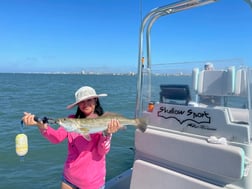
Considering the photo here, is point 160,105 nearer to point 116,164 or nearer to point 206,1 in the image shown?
point 206,1

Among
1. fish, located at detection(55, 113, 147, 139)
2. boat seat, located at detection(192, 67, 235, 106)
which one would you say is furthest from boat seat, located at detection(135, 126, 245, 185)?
boat seat, located at detection(192, 67, 235, 106)

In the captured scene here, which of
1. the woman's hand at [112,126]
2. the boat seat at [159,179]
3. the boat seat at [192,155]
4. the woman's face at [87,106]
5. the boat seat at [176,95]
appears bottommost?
the boat seat at [159,179]

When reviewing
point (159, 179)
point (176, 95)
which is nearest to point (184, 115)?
point (176, 95)

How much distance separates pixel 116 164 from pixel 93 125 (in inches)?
187

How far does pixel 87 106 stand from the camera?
119 inches

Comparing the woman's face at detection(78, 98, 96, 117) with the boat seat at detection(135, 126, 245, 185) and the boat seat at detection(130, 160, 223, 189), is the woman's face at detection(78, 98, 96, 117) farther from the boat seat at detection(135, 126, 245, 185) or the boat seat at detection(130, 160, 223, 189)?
the boat seat at detection(130, 160, 223, 189)

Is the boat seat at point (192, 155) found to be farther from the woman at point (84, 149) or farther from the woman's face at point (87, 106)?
the woman's face at point (87, 106)

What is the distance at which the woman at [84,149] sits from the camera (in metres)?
2.81

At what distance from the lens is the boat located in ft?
8.25

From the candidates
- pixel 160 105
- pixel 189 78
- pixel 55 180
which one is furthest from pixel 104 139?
pixel 55 180

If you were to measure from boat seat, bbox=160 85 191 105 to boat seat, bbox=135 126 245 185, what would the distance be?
445mm

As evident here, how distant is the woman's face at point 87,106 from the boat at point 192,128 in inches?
27.1

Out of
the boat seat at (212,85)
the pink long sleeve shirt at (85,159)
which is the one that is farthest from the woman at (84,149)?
the boat seat at (212,85)

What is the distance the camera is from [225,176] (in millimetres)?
2488
